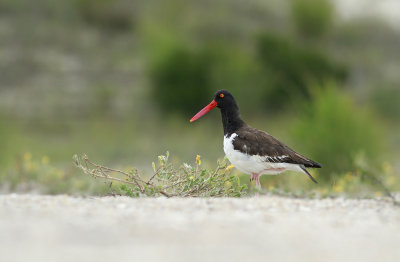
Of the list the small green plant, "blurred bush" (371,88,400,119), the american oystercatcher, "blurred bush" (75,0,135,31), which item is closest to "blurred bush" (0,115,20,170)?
the small green plant

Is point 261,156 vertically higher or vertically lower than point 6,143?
lower

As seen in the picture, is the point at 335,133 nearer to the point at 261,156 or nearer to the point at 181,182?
the point at 261,156

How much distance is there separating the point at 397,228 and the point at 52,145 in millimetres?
21250

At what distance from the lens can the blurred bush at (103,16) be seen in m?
48.8

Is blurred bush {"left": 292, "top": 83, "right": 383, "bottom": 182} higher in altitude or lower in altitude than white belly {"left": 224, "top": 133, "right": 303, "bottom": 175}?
higher

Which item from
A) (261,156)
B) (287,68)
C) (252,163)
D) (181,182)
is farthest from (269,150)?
(287,68)

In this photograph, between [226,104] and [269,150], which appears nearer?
[269,150]

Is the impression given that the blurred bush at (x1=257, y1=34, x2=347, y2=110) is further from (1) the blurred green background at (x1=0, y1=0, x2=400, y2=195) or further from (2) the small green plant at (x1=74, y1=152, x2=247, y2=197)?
(2) the small green plant at (x1=74, y1=152, x2=247, y2=197)

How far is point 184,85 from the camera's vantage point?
33.8 metres

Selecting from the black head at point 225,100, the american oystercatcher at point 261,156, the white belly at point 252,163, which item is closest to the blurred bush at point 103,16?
the black head at point 225,100

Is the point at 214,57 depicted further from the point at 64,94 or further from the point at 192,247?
the point at 192,247

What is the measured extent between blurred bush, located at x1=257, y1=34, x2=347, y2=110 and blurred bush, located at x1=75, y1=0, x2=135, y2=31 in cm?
1498

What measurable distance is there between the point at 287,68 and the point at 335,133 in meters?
23.0

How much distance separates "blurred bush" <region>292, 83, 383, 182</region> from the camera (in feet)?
39.5
